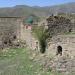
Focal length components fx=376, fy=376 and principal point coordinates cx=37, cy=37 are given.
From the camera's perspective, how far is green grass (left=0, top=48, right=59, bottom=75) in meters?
19.0

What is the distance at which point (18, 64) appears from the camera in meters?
21.2

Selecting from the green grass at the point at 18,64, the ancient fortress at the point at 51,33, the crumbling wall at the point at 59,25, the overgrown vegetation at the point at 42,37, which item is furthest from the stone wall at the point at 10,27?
the overgrown vegetation at the point at 42,37

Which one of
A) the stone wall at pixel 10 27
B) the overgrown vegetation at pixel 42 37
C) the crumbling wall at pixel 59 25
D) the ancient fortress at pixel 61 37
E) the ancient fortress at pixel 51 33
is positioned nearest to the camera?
the ancient fortress at pixel 61 37

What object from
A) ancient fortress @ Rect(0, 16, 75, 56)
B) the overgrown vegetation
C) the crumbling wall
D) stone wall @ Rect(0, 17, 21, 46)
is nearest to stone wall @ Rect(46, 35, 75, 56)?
ancient fortress @ Rect(0, 16, 75, 56)

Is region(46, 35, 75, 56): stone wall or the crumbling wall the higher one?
the crumbling wall

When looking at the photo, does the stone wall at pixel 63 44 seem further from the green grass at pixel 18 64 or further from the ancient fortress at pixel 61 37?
the green grass at pixel 18 64

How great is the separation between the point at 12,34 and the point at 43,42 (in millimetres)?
8643

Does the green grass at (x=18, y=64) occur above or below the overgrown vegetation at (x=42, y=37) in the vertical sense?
below

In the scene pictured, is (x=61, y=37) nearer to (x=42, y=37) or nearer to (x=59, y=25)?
(x=42, y=37)

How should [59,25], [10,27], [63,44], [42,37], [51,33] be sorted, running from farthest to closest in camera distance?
[10,27], [59,25], [51,33], [42,37], [63,44]

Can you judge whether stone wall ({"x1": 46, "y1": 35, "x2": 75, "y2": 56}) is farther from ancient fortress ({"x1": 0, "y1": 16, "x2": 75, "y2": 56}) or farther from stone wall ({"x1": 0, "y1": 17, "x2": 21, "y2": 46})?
stone wall ({"x1": 0, "y1": 17, "x2": 21, "y2": 46})

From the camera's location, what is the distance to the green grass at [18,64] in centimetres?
1895

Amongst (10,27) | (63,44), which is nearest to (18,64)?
(63,44)

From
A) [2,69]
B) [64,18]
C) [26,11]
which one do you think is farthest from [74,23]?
[26,11]
